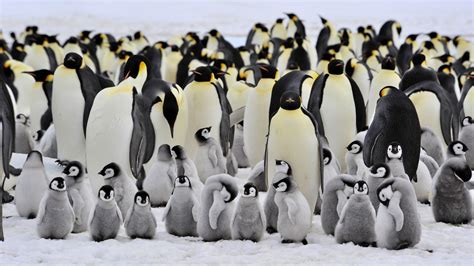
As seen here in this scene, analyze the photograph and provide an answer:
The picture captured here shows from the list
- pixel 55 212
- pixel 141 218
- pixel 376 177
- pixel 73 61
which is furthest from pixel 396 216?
pixel 73 61

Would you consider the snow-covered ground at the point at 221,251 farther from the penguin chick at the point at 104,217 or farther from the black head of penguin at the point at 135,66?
the black head of penguin at the point at 135,66

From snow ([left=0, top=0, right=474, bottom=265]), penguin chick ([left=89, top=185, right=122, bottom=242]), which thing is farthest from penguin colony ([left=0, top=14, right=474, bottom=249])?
snow ([left=0, top=0, right=474, bottom=265])

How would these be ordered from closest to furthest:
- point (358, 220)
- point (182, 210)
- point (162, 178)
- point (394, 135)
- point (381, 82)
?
point (358, 220) < point (182, 210) < point (162, 178) < point (394, 135) < point (381, 82)

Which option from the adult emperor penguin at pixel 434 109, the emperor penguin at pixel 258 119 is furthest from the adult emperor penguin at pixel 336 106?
the adult emperor penguin at pixel 434 109

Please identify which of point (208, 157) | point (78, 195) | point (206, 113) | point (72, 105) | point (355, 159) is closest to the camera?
point (78, 195)

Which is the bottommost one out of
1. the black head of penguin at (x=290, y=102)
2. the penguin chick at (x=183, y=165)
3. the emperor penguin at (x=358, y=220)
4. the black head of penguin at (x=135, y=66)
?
the emperor penguin at (x=358, y=220)

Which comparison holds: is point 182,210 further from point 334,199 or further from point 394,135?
point 394,135

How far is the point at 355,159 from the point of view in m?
5.91

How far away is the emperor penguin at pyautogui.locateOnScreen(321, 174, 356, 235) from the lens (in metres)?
4.82

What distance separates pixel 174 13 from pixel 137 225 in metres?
33.0

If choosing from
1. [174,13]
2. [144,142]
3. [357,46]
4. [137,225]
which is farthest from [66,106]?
[174,13]

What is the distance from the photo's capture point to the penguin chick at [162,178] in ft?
18.5

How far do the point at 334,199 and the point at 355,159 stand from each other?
112 centimetres

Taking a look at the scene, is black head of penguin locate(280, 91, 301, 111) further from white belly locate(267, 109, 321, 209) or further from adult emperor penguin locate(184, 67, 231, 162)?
adult emperor penguin locate(184, 67, 231, 162)
